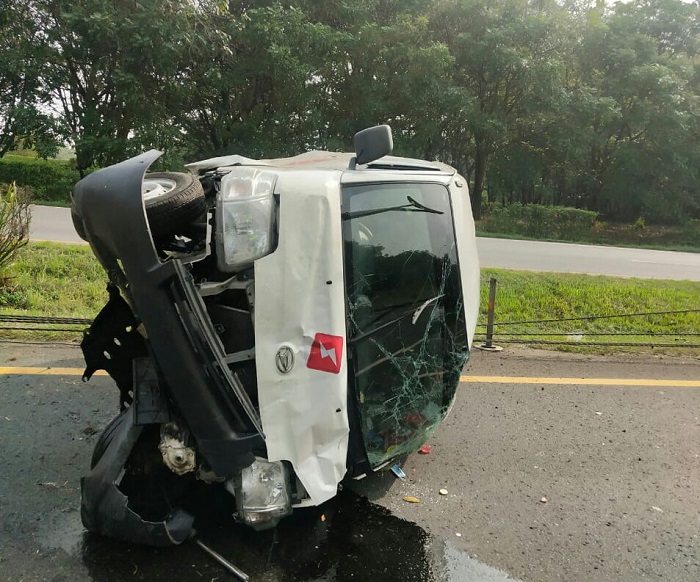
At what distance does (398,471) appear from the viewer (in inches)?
134

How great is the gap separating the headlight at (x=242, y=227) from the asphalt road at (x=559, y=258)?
29.5ft

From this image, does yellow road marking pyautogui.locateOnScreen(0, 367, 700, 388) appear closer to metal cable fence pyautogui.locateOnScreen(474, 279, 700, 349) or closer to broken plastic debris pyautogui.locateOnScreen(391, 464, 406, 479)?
metal cable fence pyautogui.locateOnScreen(474, 279, 700, 349)

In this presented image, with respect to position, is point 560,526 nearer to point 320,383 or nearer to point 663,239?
point 320,383

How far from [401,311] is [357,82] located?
666 inches

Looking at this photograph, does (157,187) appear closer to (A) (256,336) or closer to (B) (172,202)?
(B) (172,202)

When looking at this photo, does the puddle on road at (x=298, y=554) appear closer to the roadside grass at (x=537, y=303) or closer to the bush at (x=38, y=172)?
the roadside grass at (x=537, y=303)

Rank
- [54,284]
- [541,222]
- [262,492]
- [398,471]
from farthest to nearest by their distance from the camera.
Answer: [541,222] → [54,284] → [398,471] → [262,492]

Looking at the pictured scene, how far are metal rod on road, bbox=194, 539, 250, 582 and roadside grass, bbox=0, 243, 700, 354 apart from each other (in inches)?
139

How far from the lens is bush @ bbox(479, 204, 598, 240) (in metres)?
22.2

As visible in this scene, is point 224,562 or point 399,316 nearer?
point 224,562

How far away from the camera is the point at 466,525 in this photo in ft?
9.65

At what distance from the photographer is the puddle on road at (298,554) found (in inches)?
97.2

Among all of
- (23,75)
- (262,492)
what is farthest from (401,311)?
(23,75)

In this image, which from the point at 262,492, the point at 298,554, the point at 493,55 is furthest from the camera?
the point at 493,55
